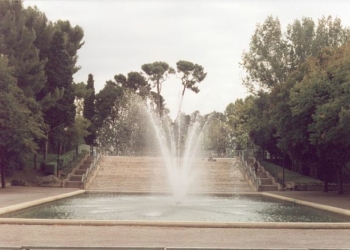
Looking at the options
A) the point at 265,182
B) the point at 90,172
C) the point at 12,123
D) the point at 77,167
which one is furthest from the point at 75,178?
the point at 265,182

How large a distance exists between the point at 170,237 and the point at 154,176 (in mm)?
27496

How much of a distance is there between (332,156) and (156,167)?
17408 millimetres

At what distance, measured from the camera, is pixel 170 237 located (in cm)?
1369

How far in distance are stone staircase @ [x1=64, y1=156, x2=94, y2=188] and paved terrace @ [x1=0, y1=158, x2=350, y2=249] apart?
22263mm

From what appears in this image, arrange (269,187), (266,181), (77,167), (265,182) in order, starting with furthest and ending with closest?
(77,167)
(266,181)
(265,182)
(269,187)

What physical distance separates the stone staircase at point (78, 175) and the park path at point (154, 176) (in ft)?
3.17

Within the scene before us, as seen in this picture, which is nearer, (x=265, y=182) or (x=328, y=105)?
(x=328, y=105)

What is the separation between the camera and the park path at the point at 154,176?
37.3m

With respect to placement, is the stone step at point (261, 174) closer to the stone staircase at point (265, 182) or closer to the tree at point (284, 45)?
the stone staircase at point (265, 182)

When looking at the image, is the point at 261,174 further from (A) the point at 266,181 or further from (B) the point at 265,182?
(B) the point at 265,182

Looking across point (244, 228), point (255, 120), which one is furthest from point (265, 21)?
point (244, 228)

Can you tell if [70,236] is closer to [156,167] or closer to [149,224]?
[149,224]

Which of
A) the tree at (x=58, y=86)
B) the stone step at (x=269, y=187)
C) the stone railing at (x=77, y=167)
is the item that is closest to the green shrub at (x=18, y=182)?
the stone railing at (x=77, y=167)

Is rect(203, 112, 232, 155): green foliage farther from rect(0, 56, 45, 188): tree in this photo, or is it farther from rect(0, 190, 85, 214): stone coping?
rect(0, 190, 85, 214): stone coping
